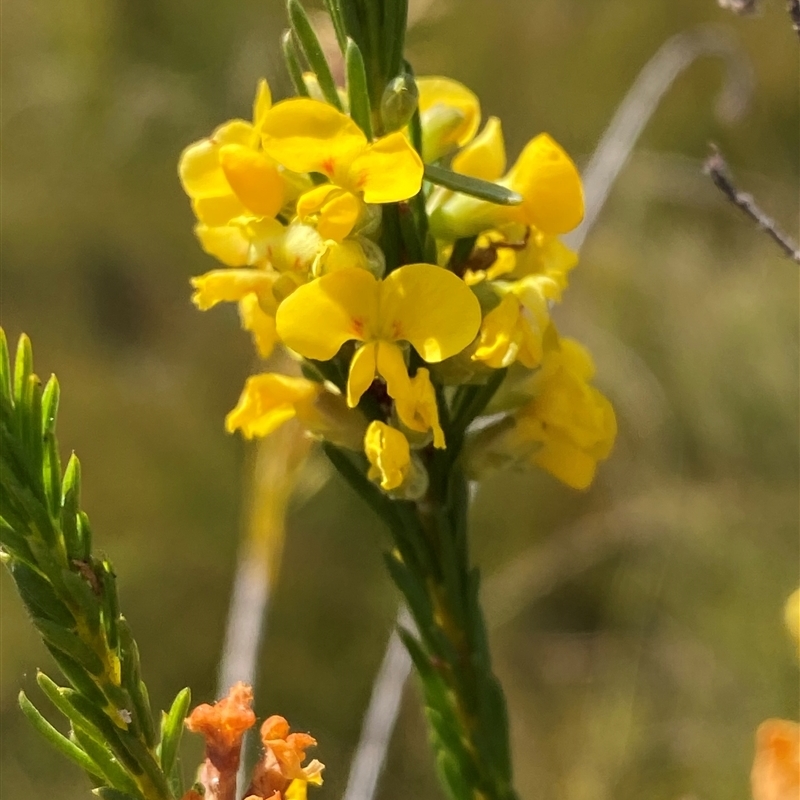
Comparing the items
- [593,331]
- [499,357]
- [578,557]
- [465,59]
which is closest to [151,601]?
[578,557]

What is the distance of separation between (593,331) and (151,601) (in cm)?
73

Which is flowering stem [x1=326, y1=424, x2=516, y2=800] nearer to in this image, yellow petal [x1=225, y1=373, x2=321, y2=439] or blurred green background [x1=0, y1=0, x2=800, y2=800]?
yellow petal [x1=225, y1=373, x2=321, y2=439]

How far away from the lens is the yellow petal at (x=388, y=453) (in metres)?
0.19

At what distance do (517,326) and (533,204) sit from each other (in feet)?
0.14

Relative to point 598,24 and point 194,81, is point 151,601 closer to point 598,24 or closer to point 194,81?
point 194,81

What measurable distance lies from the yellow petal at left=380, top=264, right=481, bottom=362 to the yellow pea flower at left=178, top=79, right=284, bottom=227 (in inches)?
1.7

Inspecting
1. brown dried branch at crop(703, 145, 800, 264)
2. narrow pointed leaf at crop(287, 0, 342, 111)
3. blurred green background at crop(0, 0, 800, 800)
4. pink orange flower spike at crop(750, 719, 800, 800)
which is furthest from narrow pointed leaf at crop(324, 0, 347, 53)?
blurred green background at crop(0, 0, 800, 800)

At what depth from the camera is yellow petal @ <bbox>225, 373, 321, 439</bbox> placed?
226 mm

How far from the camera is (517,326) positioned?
0.20m

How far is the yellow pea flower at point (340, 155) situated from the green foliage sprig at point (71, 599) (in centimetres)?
7

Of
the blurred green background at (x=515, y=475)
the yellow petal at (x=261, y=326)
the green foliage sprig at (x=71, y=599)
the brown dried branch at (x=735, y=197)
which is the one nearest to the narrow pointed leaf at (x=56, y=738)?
the green foliage sprig at (x=71, y=599)

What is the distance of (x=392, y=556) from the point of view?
222mm

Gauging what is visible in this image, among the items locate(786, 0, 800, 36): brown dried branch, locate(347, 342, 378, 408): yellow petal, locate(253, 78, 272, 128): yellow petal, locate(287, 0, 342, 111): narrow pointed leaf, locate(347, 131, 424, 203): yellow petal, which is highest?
locate(786, 0, 800, 36): brown dried branch

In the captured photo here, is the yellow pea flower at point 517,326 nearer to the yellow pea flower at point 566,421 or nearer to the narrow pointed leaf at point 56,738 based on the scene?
the yellow pea flower at point 566,421
